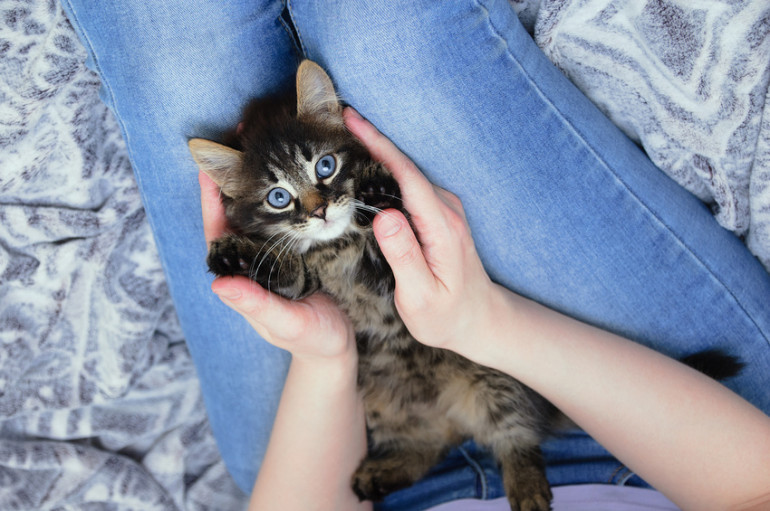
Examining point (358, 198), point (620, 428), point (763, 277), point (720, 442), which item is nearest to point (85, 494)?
point (358, 198)

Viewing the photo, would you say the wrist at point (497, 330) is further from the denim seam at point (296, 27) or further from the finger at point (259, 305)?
the denim seam at point (296, 27)

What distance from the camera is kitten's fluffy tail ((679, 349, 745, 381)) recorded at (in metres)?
1.26

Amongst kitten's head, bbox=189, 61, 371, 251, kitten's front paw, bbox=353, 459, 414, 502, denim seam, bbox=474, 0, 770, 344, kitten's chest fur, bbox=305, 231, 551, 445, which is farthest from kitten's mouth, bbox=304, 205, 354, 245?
kitten's front paw, bbox=353, 459, 414, 502

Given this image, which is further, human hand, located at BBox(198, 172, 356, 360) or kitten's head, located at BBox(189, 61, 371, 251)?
kitten's head, located at BBox(189, 61, 371, 251)

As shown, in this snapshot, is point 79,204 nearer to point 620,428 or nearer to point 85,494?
point 85,494

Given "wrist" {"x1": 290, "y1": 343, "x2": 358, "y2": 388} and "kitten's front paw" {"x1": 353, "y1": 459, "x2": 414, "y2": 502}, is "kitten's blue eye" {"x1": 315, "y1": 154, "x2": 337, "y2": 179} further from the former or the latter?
"kitten's front paw" {"x1": 353, "y1": 459, "x2": 414, "y2": 502}

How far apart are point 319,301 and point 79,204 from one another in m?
0.82

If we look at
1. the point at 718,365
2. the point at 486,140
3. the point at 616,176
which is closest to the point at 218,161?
the point at 486,140

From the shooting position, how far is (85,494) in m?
1.75

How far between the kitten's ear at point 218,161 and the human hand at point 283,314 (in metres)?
0.02

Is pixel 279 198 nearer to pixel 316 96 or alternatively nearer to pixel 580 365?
pixel 316 96

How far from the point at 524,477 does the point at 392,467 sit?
34 cm

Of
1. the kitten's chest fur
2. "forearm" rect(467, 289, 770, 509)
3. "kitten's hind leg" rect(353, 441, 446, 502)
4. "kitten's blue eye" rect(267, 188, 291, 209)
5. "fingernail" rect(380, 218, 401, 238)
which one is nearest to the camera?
"fingernail" rect(380, 218, 401, 238)

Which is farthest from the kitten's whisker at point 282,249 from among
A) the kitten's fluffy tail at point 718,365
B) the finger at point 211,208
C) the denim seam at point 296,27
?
the kitten's fluffy tail at point 718,365
